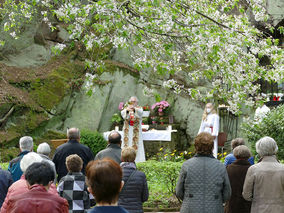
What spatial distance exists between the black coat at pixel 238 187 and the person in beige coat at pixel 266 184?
51cm

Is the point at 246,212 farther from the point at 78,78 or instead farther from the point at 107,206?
the point at 78,78


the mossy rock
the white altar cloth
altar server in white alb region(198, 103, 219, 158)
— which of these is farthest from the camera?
the mossy rock

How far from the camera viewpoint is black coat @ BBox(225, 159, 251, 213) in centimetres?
647

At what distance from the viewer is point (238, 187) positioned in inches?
257

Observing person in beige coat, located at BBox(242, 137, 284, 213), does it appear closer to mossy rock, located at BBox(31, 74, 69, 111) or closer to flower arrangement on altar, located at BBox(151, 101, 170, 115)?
flower arrangement on altar, located at BBox(151, 101, 170, 115)

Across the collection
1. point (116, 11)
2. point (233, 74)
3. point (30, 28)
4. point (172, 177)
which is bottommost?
point (172, 177)

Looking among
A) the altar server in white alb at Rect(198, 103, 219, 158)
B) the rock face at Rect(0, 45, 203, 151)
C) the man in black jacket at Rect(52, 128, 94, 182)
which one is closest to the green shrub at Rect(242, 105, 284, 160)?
the altar server in white alb at Rect(198, 103, 219, 158)

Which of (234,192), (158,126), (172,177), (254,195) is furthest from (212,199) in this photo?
(158,126)

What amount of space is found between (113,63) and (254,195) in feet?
44.0

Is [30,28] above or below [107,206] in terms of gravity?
above

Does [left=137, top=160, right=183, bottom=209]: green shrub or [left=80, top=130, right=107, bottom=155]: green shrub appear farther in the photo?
[left=80, top=130, right=107, bottom=155]: green shrub

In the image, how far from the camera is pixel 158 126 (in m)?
17.2

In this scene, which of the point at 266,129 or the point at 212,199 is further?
the point at 266,129

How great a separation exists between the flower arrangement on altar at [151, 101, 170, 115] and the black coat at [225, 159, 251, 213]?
448 inches
